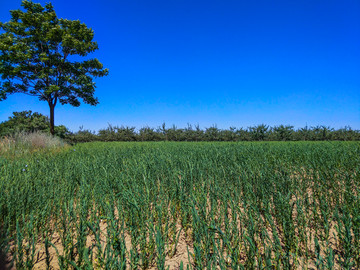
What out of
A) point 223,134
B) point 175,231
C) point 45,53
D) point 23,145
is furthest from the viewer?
point 223,134

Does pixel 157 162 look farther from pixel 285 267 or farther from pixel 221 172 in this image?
pixel 285 267

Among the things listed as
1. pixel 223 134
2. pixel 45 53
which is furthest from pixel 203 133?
pixel 45 53

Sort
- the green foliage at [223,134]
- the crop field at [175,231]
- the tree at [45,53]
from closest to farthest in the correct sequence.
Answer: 1. the crop field at [175,231]
2. the tree at [45,53]
3. the green foliage at [223,134]

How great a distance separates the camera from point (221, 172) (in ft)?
12.6

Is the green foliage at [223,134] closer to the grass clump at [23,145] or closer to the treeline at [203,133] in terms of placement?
Answer: the treeline at [203,133]

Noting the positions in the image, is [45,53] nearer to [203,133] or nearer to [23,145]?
[23,145]


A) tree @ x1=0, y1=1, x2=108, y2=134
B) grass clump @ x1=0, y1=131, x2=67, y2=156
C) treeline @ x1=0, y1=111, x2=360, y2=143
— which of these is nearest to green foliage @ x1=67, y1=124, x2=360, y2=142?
treeline @ x1=0, y1=111, x2=360, y2=143

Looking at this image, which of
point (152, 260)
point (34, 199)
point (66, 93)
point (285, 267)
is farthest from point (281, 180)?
point (66, 93)

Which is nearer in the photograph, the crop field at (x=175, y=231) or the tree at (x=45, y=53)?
the crop field at (x=175, y=231)

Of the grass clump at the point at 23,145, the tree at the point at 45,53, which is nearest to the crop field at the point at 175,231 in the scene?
the grass clump at the point at 23,145

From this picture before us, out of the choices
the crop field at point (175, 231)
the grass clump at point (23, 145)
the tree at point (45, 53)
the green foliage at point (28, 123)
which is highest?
the tree at point (45, 53)

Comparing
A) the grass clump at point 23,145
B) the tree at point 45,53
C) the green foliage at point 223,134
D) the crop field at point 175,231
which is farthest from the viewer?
the green foliage at point 223,134

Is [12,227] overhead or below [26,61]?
below

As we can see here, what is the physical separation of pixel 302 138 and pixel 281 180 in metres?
23.0
